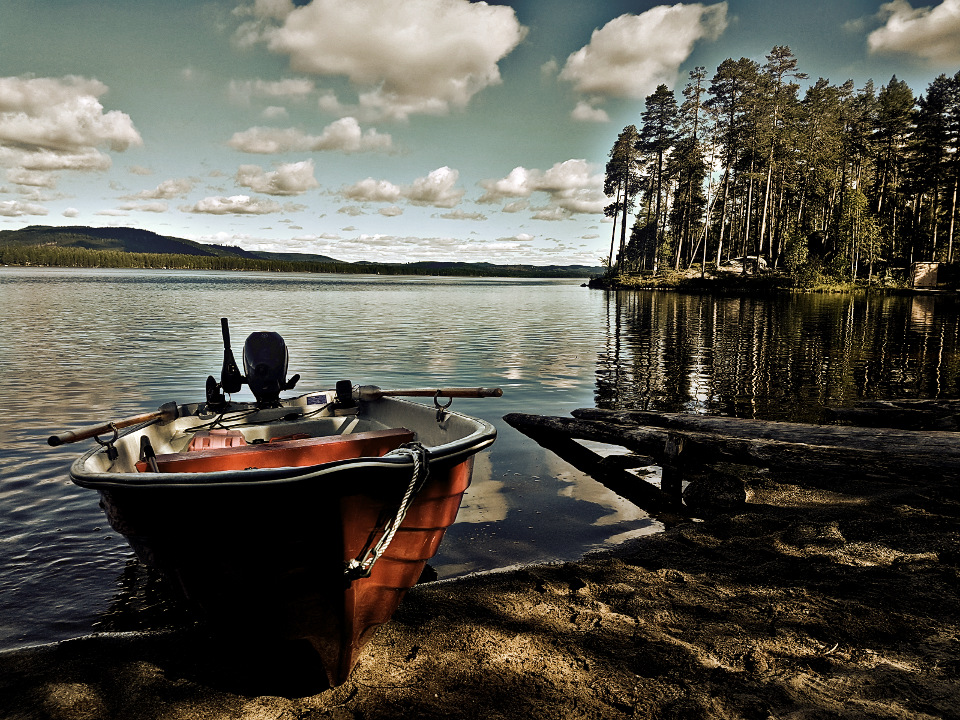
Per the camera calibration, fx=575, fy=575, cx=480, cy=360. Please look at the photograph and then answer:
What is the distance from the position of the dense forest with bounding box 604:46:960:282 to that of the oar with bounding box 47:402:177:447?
61.0 metres

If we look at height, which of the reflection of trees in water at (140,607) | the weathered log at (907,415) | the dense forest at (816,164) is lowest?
the reflection of trees in water at (140,607)

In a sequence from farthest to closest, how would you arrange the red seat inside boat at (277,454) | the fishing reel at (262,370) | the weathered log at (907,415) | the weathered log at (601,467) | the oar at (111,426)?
the weathered log at (907,415)
the fishing reel at (262,370)
the weathered log at (601,467)
the red seat inside boat at (277,454)
the oar at (111,426)

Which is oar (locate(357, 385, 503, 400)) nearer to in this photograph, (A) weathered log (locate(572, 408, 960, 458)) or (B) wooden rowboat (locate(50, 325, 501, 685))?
(B) wooden rowboat (locate(50, 325, 501, 685))

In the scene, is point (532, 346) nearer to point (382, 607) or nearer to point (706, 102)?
point (382, 607)

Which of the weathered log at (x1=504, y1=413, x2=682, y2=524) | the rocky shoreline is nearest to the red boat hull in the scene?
the rocky shoreline

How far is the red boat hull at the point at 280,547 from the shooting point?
3727 millimetres

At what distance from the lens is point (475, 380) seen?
17875 mm

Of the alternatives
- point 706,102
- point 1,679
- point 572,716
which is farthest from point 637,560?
point 706,102

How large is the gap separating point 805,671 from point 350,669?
317 cm

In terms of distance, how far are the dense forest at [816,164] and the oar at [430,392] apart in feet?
193

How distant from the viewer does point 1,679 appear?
4148mm

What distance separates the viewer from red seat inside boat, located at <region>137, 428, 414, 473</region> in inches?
204

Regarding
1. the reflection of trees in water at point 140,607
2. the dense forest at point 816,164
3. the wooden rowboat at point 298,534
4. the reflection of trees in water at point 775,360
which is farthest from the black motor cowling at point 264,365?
the dense forest at point 816,164

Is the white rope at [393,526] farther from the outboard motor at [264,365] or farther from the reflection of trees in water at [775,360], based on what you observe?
the reflection of trees in water at [775,360]
